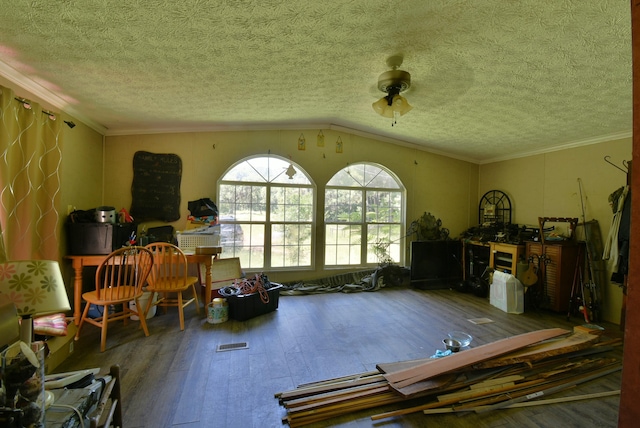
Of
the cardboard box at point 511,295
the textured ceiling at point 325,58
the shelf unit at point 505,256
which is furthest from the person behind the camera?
the shelf unit at point 505,256

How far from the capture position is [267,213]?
15.5 feet

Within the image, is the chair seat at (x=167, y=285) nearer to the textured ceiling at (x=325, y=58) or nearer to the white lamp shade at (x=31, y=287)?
the white lamp shade at (x=31, y=287)

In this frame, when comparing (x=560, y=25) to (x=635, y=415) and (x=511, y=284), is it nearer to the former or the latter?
(x=635, y=415)

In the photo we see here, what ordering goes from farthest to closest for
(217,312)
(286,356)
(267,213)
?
(267,213) < (217,312) < (286,356)

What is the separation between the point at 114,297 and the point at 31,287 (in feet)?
4.69

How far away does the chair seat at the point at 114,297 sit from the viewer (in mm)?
2635

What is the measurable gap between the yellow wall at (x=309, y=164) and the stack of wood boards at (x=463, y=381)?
109 inches

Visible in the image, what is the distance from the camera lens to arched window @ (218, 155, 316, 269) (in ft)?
15.0

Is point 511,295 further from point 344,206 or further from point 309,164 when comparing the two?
point 309,164

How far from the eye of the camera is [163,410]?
1.86 m

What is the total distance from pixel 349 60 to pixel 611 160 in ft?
11.6

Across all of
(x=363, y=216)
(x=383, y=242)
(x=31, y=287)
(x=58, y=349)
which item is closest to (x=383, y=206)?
(x=363, y=216)

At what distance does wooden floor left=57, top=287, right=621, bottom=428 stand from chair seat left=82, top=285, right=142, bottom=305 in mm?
418

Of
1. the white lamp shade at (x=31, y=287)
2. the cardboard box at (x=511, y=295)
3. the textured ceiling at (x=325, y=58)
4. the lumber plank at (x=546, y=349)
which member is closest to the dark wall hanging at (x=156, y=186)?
the textured ceiling at (x=325, y=58)
